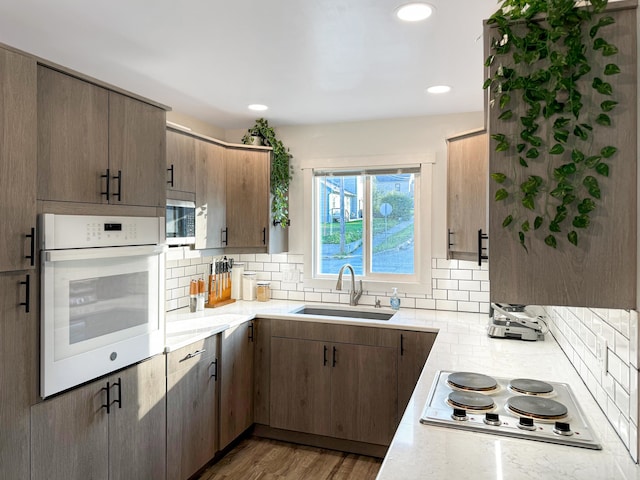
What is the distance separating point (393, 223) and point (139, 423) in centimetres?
236

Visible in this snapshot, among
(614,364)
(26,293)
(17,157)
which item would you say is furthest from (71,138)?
(614,364)

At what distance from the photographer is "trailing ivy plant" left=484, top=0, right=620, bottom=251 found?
1.20 m

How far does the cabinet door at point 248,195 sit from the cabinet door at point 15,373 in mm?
1936

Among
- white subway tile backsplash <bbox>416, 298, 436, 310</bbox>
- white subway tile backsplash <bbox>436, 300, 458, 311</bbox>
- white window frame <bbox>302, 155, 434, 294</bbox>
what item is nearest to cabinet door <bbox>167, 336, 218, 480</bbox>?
white window frame <bbox>302, 155, 434, 294</bbox>

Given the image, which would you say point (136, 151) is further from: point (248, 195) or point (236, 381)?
point (236, 381)

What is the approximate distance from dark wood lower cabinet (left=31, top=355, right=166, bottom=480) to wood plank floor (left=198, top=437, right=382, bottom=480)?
0.65m

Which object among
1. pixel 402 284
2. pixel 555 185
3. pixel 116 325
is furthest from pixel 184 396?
pixel 555 185

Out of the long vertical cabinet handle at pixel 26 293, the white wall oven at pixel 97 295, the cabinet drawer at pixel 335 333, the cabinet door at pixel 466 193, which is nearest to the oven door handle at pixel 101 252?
the white wall oven at pixel 97 295

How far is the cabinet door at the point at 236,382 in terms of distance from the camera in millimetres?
3031

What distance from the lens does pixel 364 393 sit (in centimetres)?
314

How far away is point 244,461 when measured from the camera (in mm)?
3080

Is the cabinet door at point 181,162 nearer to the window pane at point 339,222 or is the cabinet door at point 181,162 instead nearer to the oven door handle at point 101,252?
the oven door handle at point 101,252

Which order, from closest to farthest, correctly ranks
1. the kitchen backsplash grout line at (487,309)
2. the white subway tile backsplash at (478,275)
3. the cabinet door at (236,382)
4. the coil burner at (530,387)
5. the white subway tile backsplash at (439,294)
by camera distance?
the kitchen backsplash grout line at (487,309) < the coil burner at (530,387) < the cabinet door at (236,382) < the white subway tile backsplash at (478,275) < the white subway tile backsplash at (439,294)

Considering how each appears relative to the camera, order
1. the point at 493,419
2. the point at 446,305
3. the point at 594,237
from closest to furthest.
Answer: the point at 594,237 → the point at 493,419 → the point at 446,305
